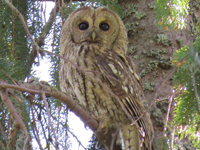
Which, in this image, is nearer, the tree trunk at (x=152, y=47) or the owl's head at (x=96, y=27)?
the tree trunk at (x=152, y=47)

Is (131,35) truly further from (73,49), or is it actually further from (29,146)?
(29,146)

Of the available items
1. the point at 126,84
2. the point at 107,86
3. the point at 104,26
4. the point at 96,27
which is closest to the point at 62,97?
the point at 107,86

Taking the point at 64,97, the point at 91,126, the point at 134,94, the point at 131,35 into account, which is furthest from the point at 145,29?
the point at 64,97

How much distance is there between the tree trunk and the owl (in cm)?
10

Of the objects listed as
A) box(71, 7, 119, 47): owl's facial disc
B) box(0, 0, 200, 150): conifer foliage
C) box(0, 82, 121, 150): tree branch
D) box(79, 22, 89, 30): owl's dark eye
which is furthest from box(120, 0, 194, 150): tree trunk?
box(0, 82, 121, 150): tree branch

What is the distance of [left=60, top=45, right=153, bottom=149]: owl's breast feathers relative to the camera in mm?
2344

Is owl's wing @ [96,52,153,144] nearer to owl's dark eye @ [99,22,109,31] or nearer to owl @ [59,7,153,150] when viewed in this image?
owl @ [59,7,153,150]

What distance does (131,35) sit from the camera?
2.83 m

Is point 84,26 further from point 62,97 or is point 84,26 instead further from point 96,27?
point 62,97

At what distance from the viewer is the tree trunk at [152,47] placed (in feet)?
7.97

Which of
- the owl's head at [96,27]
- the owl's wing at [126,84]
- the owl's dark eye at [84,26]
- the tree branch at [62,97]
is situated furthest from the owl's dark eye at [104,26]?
the tree branch at [62,97]

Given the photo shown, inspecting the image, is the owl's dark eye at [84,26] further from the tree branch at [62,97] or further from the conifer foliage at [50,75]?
the tree branch at [62,97]

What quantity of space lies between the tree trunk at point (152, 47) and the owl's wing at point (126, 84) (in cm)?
11

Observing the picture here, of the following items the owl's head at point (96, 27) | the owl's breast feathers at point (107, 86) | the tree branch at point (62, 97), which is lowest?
the tree branch at point (62, 97)
